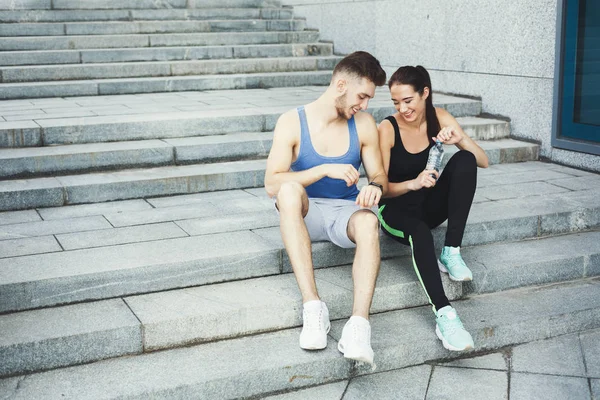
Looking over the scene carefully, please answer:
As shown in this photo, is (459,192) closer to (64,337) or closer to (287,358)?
(287,358)

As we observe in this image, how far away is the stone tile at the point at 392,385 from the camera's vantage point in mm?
3459

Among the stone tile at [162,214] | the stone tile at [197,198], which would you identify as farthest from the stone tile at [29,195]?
the stone tile at [197,198]

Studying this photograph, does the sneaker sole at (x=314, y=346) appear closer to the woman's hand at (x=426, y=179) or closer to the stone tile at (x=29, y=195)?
the woman's hand at (x=426, y=179)

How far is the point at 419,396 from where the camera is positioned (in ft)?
11.4

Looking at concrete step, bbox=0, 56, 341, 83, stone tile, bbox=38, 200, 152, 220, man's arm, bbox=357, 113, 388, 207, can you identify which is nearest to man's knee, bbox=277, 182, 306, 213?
man's arm, bbox=357, 113, 388, 207

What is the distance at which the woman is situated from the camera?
3.89 metres

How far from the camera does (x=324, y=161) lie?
3980 millimetres

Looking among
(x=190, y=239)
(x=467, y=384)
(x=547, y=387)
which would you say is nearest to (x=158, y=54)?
(x=190, y=239)

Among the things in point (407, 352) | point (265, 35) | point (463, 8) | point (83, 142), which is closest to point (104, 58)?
point (265, 35)

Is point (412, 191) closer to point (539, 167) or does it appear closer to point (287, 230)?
point (287, 230)

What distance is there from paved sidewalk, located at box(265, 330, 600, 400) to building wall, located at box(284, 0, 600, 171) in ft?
9.38

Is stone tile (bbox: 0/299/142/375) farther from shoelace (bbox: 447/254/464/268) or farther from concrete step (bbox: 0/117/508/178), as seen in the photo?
concrete step (bbox: 0/117/508/178)

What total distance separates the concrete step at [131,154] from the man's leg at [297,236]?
228 cm

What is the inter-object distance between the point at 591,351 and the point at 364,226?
1433 mm
